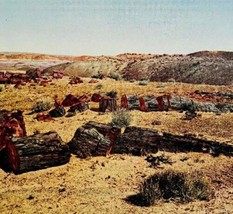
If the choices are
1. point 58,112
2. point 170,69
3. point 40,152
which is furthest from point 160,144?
point 170,69

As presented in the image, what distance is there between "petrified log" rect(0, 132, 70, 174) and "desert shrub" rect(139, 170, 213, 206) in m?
3.21

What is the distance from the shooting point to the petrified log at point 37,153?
1097cm

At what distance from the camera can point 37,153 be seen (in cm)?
1120

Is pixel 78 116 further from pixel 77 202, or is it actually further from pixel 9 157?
pixel 77 202

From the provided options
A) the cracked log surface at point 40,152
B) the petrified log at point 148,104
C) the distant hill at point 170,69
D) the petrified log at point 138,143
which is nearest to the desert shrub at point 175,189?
the petrified log at point 138,143

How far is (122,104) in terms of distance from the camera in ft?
65.4

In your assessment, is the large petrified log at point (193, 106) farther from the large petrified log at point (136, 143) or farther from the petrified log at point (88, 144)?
the petrified log at point (88, 144)

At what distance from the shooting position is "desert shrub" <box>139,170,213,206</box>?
29.1 feet

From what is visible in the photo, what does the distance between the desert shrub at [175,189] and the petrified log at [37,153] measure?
3210mm

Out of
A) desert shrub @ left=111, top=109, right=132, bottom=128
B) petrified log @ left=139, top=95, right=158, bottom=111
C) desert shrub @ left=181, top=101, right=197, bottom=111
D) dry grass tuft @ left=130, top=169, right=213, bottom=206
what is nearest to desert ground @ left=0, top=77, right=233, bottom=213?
dry grass tuft @ left=130, top=169, right=213, bottom=206

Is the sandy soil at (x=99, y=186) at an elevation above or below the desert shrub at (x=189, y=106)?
below

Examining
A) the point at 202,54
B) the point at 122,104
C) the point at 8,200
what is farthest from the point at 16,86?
the point at 202,54

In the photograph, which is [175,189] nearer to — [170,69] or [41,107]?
[41,107]

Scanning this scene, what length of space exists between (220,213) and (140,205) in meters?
1.73
